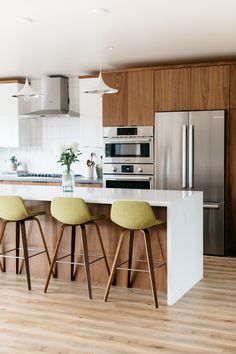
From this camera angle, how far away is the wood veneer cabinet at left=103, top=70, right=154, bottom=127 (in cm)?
Answer: 667

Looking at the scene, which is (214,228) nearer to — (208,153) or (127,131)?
(208,153)

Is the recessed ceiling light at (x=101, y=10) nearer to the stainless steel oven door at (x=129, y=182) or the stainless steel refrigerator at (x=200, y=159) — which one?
the stainless steel refrigerator at (x=200, y=159)

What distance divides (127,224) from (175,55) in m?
2.82

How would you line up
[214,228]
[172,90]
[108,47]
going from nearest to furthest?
[108,47]
[214,228]
[172,90]

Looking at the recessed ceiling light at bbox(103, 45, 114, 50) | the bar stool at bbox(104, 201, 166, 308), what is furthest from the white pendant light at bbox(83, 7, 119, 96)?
the bar stool at bbox(104, 201, 166, 308)

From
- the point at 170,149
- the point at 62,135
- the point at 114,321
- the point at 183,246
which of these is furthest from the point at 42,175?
the point at 114,321

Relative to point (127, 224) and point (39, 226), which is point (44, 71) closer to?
point (39, 226)

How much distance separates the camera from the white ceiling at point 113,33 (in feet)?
13.7

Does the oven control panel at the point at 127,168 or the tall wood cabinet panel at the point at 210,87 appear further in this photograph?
the oven control panel at the point at 127,168

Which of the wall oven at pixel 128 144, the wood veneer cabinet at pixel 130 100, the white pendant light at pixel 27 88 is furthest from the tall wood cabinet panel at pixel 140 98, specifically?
the white pendant light at pixel 27 88

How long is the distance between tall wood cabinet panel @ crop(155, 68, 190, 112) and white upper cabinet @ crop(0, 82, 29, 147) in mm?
2488

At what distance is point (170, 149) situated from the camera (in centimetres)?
653

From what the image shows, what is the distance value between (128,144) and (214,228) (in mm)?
1629

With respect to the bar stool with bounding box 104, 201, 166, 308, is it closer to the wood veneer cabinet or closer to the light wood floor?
the light wood floor
